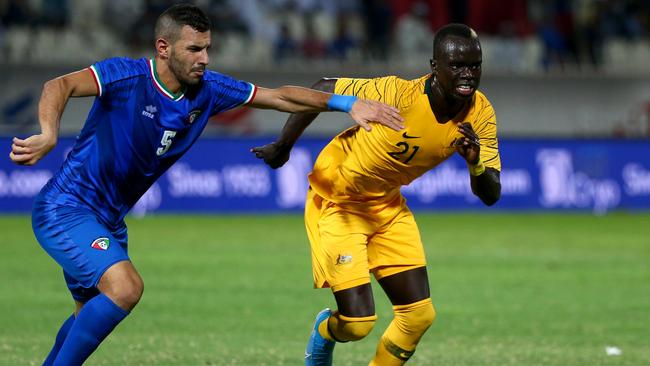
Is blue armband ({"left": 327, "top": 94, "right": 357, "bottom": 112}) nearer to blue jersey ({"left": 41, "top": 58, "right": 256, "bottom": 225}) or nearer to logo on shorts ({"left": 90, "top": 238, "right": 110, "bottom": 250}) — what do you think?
blue jersey ({"left": 41, "top": 58, "right": 256, "bottom": 225})

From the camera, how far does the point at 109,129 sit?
6617mm

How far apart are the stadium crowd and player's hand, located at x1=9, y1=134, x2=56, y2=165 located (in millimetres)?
21437

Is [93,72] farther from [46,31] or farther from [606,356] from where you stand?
[46,31]

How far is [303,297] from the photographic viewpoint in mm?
12758

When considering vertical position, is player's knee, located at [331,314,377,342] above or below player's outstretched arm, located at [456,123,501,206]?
below

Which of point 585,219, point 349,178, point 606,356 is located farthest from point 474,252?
point 349,178

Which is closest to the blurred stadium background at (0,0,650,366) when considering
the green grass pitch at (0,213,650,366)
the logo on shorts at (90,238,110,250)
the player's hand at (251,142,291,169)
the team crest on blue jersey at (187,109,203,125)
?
the green grass pitch at (0,213,650,366)

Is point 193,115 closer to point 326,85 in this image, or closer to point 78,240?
point 78,240

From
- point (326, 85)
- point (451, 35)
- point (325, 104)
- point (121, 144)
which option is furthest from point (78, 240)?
point (451, 35)

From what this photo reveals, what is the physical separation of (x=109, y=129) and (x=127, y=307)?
3.49ft

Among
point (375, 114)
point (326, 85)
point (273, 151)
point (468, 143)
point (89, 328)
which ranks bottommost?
point (89, 328)

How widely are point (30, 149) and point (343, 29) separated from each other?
24.0 m

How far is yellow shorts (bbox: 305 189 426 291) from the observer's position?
7.43 meters

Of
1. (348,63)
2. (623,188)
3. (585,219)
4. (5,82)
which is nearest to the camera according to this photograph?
(585,219)
